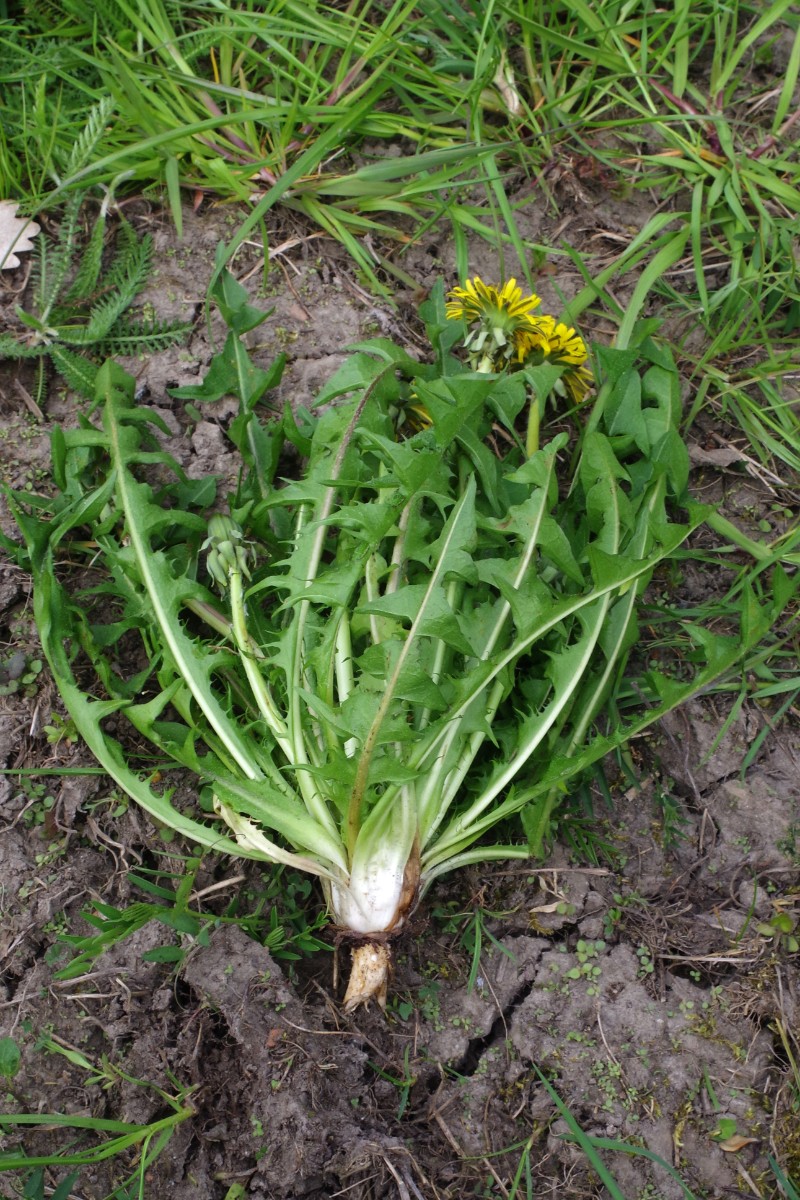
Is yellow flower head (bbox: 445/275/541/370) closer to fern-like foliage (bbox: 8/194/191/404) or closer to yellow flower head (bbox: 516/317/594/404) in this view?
yellow flower head (bbox: 516/317/594/404)

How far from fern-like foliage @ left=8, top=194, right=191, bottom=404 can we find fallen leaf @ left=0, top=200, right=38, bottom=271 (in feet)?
0.15

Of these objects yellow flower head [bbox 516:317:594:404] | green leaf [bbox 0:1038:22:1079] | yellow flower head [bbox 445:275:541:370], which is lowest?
green leaf [bbox 0:1038:22:1079]

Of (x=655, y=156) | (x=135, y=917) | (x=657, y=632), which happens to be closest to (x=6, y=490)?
(x=135, y=917)

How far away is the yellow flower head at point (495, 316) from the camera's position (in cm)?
243

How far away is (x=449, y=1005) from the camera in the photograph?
2.33 meters

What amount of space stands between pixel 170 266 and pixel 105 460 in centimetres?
69

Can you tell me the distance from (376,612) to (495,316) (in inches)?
35.7

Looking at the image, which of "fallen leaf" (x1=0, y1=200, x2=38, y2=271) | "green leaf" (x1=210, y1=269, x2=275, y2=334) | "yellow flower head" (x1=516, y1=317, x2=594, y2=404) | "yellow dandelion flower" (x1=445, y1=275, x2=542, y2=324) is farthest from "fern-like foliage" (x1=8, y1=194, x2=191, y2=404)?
"yellow flower head" (x1=516, y1=317, x2=594, y2=404)

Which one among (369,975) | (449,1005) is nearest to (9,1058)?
(369,975)

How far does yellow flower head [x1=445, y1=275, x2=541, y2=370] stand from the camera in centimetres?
243

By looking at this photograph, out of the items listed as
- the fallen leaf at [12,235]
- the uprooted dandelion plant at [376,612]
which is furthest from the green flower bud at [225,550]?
the fallen leaf at [12,235]

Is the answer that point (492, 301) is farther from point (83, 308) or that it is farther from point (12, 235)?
point (12, 235)

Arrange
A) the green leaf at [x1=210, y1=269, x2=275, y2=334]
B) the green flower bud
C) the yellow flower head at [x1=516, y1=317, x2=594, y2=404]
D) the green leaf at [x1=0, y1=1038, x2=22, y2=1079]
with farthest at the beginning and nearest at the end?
the green leaf at [x1=210, y1=269, x2=275, y2=334] < the yellow flower head at [x1=516, y1=317, x2=594, y2=404] < the green flower bud < the green leaf at [x1=0, y1=1038, x2=22, y2=1079]

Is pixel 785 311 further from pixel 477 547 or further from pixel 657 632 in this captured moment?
pixel 477 547
